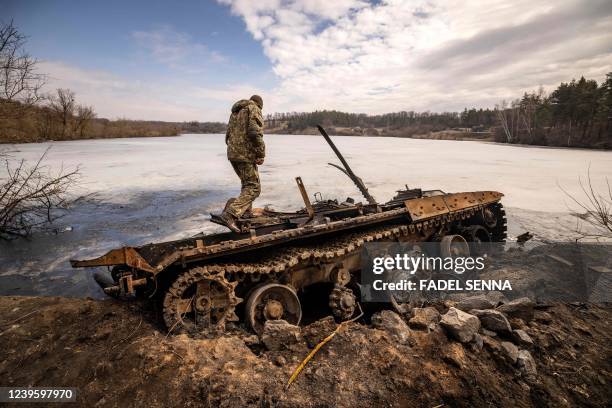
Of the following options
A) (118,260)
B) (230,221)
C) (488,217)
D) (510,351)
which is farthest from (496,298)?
(118,260)

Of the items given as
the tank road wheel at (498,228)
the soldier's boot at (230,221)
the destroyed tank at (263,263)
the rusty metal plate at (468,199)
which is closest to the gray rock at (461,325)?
the destroyed tank at (263,263)

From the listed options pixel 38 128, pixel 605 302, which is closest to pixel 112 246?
pixel 605 302

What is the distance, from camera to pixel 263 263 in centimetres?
409

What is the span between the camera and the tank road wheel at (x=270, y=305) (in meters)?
3.83

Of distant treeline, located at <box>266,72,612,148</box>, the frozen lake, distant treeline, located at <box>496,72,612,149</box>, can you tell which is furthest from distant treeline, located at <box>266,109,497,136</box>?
the frozen lake

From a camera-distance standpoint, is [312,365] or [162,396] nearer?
[162,396]

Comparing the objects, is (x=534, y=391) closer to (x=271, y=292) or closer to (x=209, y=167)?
(x=271, y=292)

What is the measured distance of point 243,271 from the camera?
12.5 ft

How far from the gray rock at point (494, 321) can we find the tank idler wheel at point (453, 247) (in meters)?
2.47

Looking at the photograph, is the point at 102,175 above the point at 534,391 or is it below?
above

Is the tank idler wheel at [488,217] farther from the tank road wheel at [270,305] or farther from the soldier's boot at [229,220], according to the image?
the soldier's boot at [229,220]

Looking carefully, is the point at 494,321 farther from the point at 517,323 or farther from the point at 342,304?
the point at 342,304

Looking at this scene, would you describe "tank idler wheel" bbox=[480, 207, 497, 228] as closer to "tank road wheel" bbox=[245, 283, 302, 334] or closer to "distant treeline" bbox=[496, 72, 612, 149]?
"tank road wheel" bbox=[245, 283, 302, 334]

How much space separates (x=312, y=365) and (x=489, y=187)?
12.1 m
